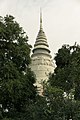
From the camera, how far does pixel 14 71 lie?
15.6 meters

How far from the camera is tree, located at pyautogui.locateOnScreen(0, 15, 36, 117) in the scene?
15.2m

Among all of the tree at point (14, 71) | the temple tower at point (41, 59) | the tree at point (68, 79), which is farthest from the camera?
the temple tower at point (41, 59)

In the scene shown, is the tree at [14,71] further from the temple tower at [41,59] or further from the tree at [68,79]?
the temple tower at [41,59]

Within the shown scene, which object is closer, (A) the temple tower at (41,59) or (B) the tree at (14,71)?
(B) the tree at (14,71)

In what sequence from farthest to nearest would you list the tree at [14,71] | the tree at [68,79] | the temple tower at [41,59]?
the temple tower at [41,59] < the tree at [14,71] < the tree at [68,79]

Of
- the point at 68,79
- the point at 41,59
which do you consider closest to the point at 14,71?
the point at 68,79

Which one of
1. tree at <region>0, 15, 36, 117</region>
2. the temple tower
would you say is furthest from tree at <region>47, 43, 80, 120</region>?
the temple tower

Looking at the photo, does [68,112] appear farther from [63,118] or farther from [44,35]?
[44,35]

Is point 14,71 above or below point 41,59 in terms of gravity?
below

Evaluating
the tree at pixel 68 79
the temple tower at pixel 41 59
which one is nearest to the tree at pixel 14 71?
the tree at pixel 68 79

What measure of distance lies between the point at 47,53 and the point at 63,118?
2346 cm

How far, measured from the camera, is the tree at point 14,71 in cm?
1519

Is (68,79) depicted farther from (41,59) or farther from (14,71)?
(41,59)

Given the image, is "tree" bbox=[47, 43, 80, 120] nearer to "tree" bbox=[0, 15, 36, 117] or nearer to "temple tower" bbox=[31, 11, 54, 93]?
"tree" bbox=[0, 15, 36, 117]
